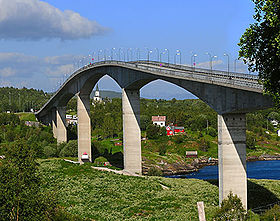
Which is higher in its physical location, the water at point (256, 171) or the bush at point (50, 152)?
the bush at point (50, 152)

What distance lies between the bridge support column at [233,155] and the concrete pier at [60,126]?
7319 cm

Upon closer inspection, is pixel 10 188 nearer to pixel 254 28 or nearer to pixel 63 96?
pixel 254 28

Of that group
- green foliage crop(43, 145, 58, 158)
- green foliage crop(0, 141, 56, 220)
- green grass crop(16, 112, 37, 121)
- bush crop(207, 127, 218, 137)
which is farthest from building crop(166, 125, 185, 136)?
green foliage crop(0, 141, 56, 220)

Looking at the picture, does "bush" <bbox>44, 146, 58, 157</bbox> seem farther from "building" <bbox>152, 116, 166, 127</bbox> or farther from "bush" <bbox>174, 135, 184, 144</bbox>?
"building" <bbox>152, 116, 166, 127</bbox>

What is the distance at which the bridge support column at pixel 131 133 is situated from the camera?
64.5m

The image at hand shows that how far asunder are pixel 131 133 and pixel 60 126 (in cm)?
4891

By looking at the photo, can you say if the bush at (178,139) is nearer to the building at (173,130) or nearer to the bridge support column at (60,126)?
the building at (173,130)

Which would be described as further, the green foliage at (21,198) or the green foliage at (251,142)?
the green foliage at (251,142)

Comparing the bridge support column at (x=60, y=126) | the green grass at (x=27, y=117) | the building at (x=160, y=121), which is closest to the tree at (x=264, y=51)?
the bridge support column at (x=60, y=126)

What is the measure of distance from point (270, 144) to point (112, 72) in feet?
246

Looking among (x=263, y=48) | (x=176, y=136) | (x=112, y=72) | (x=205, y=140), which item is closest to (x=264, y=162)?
(x=205, y=140)

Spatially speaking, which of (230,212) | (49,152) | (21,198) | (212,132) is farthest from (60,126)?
(21,198)

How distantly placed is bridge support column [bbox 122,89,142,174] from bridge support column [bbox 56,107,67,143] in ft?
157

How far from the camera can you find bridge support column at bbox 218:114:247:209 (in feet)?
137
